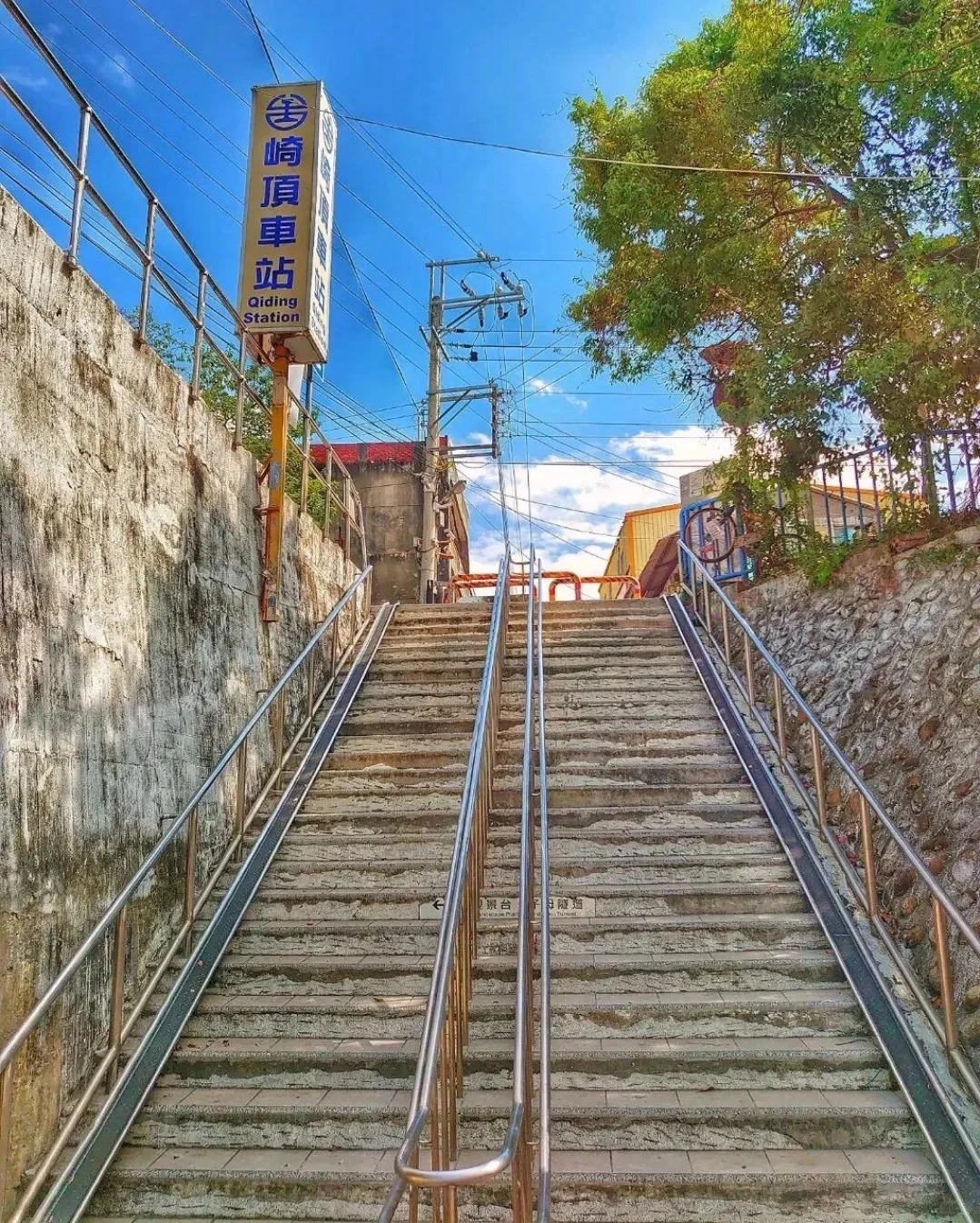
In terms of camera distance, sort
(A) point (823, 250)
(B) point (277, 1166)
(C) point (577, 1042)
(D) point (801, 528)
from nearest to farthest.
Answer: (B) point (277, 1166)
(C) point (577, 1042)
(A) point (823, 250)
(D) point (801, 528)

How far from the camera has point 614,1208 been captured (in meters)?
2.86

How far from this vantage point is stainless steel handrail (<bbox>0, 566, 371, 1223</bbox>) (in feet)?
9.02

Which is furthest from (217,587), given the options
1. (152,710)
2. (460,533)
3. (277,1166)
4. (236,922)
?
(460,533)

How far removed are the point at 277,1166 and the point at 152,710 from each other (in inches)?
89.9

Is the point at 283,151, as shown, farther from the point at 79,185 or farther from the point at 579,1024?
the point at 579,1024

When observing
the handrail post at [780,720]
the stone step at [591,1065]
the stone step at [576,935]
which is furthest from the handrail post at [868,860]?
the handrail post at [780,720]

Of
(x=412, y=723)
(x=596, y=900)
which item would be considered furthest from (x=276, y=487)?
(x=596, y=900)

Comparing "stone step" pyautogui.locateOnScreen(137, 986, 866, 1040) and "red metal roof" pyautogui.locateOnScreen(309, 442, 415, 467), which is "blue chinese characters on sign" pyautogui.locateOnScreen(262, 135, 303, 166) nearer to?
"stone step" pyautogui.locateOnScreen(137, 986, 866, 1040)

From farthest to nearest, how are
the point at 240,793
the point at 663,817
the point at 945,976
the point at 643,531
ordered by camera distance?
the point at 643,531, the point at 663,817, the point at 240,793, the point at 945,976

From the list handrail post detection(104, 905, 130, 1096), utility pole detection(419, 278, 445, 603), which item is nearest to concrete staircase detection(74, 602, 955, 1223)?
handrail post detection(104, 905, 130, 1096)

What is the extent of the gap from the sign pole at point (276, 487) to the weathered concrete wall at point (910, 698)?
155 inches

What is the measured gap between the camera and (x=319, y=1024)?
3.85 meters

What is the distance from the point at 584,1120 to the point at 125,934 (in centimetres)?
207

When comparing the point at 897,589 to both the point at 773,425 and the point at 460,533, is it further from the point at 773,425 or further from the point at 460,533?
the point at 460,533
